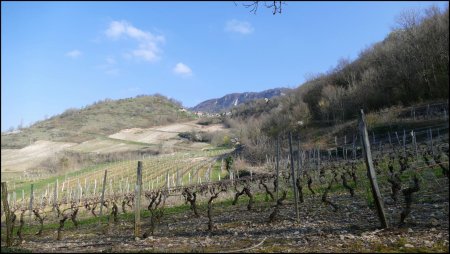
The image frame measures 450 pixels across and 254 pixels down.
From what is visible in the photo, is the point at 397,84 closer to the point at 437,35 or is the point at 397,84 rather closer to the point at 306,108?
the point at 437,35

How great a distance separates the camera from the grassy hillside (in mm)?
128000

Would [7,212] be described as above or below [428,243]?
above

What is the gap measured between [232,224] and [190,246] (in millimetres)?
4085

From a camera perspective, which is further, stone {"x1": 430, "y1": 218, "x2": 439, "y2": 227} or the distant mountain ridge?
the distant mountain ridge

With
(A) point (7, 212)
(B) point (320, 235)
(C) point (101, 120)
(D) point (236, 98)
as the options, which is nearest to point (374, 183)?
(B) point (320, 235)

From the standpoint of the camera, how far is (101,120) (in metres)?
143

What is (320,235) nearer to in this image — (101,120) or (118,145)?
(118,145)

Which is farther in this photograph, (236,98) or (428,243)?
(236,98)

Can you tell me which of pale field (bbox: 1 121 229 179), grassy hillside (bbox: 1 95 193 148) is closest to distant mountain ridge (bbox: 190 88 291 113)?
grassy hillside (bbox: 1 95 193 148)

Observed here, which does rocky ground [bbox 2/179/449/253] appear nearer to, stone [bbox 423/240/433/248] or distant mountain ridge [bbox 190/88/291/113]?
stone [bbox 423/240/433/248]

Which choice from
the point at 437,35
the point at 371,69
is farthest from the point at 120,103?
the point at 437,35

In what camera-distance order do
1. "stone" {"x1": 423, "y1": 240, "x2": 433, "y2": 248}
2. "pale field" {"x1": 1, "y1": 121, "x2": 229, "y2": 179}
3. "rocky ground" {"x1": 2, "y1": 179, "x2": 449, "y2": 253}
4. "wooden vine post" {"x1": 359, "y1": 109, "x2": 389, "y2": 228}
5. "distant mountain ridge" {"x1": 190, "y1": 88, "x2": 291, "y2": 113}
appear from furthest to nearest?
1. "distant mountain ridge" {"x1": 190, "y1": 88, "x2": 291, "y2": 113}
2. "pale field" {"x1": 1, "y1": 121, "x2": 229, "y2": 179}
3. "wooden vine post" {"x1": 359, "y1": 109, "x2": 389, "y2": 228}
4. "rocky ground" {"x1": 2, "y1": 179, "x2": 449, "y2": 253}
5. "stone" {"x1": 423, "y1": 240, "x2": 433, "y2": 248}

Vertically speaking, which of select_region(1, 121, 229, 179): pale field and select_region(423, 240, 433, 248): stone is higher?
select_region(1, 121, 229, 179): pale field

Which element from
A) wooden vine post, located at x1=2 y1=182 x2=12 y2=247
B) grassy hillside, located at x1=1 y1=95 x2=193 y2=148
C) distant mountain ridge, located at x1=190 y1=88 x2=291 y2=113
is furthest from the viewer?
distant mountain ridge, located at x1=190 y1=88 x2=291 y2=113
